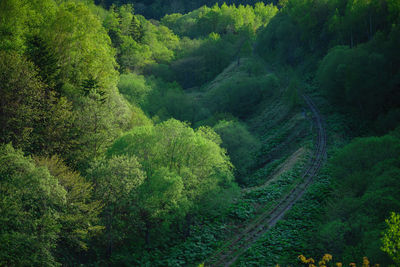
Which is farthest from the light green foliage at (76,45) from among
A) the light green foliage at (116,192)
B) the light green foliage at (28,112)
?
the light green foliage at (116,192)

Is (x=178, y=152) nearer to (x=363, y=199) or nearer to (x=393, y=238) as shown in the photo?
(x=363, y=199)

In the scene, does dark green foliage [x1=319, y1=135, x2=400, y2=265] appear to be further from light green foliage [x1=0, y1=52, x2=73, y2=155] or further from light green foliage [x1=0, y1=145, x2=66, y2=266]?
light green foliage [x1=0, y1=52, x2=73, y2=155]

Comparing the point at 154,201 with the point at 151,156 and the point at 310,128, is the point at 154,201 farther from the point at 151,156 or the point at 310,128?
the point at 310,128

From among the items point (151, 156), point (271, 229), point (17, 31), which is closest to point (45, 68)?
point (17, 31)

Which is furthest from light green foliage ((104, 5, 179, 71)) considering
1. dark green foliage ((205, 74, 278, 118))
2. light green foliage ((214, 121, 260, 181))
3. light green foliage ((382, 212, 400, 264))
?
light green foliage ((382, 212, 400, 264))

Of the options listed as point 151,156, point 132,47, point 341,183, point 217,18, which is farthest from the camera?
point 217,18

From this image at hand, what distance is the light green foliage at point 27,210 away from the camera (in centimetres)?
1878

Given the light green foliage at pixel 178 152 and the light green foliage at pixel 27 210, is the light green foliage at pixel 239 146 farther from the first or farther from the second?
the light green foliage at pixel 27 210

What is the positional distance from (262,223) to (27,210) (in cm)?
2080

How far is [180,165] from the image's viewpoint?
2938 cm

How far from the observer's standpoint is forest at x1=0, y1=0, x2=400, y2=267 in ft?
67.6

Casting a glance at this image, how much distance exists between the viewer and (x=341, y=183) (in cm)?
2662

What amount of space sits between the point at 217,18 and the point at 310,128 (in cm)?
7653

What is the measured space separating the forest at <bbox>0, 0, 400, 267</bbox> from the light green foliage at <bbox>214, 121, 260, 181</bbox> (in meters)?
0.23
